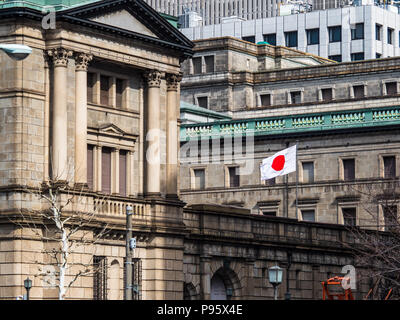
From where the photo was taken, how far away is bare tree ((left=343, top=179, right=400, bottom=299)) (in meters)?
63.6

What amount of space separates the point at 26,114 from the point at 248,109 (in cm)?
4864

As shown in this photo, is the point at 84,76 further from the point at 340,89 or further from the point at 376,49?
the point at 376,49

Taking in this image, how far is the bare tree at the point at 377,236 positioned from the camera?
209ft

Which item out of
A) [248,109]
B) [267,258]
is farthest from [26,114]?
[248,109]

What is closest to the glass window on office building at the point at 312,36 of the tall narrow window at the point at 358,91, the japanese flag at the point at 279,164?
the tall narrow window at the point at 358,91

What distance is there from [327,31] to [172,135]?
71.8 meters

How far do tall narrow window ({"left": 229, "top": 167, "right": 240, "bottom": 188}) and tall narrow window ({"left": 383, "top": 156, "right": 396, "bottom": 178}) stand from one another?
11.5 meters

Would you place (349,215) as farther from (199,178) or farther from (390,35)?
(390,35)

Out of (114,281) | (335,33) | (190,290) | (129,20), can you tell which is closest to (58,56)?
(129,20)

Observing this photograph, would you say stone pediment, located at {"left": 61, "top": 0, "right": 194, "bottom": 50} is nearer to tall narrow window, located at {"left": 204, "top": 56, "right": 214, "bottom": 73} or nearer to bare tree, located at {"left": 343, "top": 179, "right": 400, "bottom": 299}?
bare tree, located at {"left": 343, "top": 179, "right": 400, "bottom": 299}

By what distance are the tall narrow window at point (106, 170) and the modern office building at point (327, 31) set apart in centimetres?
7019

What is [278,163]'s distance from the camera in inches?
3019

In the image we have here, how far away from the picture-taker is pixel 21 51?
24.0 meters

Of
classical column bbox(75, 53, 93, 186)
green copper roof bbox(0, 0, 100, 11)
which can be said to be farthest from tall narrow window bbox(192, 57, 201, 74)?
classical column bbox(75, 53, 93, 186)
